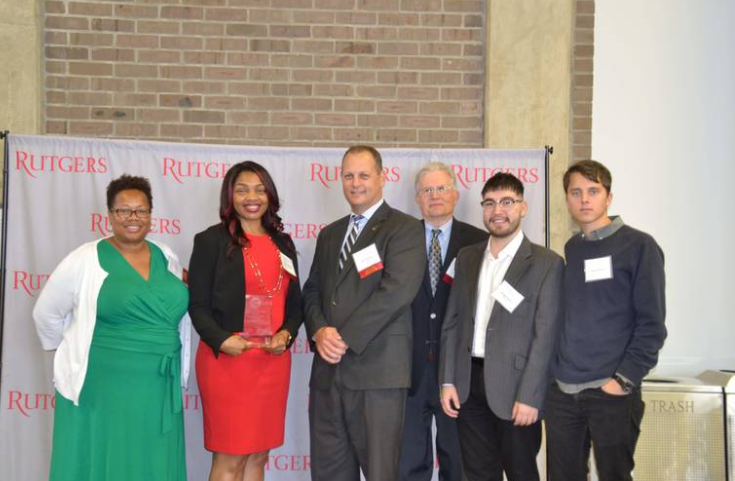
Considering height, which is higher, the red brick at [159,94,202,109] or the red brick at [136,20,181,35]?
the red brick at [136,20,181,35]

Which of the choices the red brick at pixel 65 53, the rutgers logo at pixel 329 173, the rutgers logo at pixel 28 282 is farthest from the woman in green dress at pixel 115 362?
the red brick at pixel 65 53

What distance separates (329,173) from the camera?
12.3 feet

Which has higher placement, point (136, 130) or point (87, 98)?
point (87, 98)

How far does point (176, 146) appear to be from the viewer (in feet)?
12.0

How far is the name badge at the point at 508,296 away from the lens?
253 cm

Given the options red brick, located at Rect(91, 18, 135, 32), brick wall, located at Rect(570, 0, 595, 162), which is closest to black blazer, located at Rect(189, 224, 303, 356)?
red brick, located at Rect(91, 18, 135, 32)

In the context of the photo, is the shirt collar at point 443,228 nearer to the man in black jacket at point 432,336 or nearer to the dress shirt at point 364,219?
the man in black jacket at point 432,336

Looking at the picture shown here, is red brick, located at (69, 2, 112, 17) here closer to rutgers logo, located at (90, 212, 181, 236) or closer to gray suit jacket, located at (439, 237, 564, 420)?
rutgers logo, located at (90, 212, 181, 236)

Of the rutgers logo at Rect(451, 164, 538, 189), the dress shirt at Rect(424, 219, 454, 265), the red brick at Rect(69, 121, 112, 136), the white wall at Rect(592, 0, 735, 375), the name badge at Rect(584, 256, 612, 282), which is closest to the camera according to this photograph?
the name badge at Rect(584, 256, 612, 282)

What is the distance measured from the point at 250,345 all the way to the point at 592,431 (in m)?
1.42

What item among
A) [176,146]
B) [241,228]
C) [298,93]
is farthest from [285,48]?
[241,228]

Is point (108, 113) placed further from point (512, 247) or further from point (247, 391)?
point (512, 247)

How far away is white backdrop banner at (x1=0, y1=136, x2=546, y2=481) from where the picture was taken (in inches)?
140

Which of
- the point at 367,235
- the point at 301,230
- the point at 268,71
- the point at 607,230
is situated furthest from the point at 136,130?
the point at 607,230
